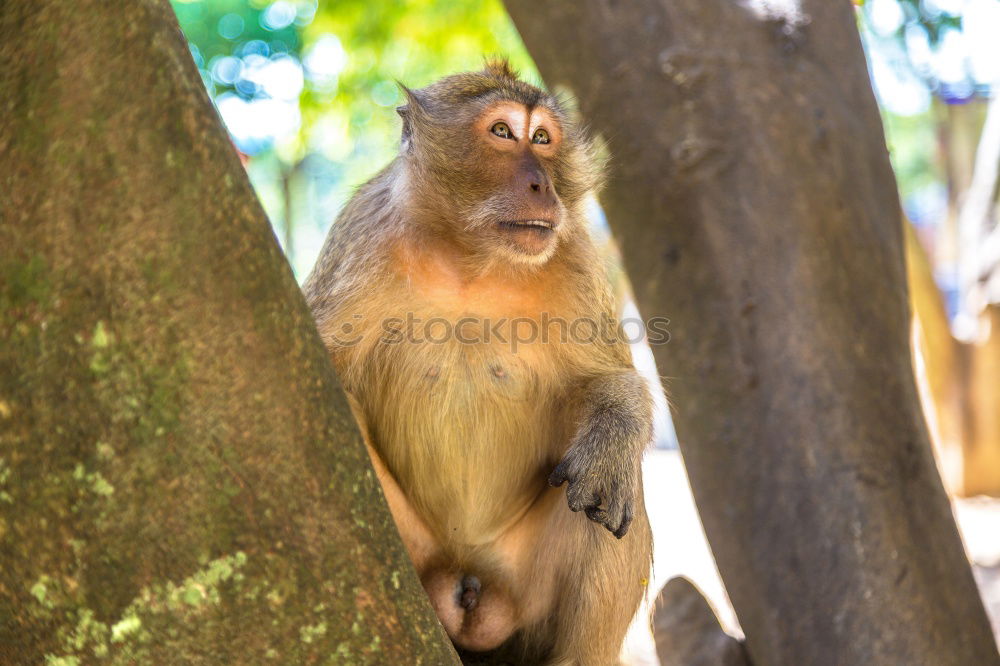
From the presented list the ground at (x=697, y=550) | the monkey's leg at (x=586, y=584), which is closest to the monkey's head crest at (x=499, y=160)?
the monkey's leg at (x=586, y=584)

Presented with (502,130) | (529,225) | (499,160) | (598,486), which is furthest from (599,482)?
(502,130)

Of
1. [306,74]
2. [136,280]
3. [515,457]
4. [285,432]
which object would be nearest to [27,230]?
[136,280]

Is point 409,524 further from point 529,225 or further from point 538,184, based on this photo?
point 538,184

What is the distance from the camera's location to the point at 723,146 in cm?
354

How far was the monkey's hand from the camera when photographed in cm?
286

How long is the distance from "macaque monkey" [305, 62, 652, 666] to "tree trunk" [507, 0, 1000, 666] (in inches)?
14.2

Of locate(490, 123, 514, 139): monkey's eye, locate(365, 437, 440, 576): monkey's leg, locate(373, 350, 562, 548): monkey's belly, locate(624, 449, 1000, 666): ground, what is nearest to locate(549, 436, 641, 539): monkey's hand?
locate(373, 350, 562, 548): monkey's belly

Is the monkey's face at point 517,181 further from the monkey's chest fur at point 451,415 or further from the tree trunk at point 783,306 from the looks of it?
the tree trunk at point 783,306

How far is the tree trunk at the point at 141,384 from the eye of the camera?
137cm

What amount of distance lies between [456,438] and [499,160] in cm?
95

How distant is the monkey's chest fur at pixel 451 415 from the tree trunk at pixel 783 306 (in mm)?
774

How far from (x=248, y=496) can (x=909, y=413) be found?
2.57 metres

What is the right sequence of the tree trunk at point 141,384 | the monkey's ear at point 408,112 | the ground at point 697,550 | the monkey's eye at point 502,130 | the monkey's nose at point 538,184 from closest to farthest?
the tree trunk at point 141,384, the monkey's nose at point 538,184, the monkey's eye at point 502,130, the monkey's ear at point 408,112, the ground at point 697,550

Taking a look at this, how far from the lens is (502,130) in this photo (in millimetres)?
3430
